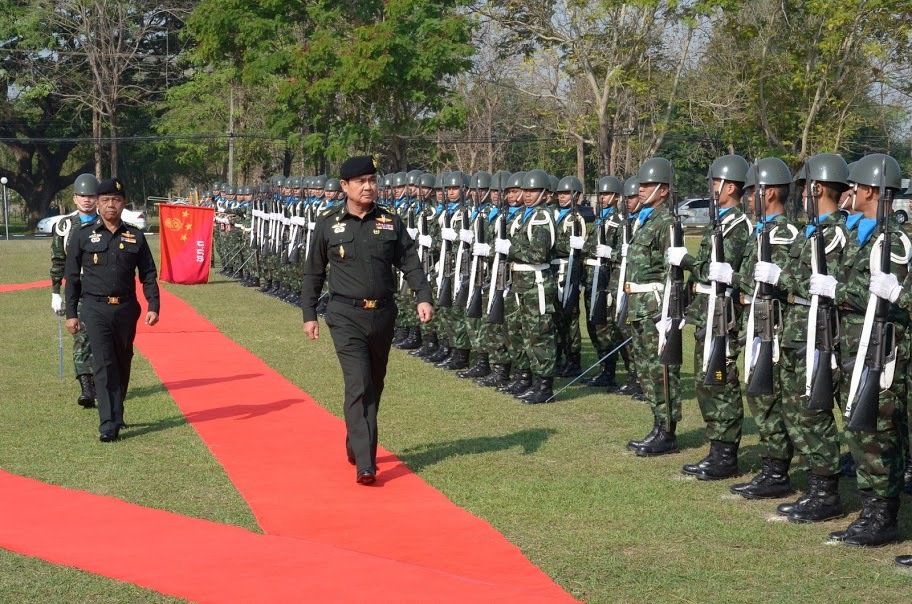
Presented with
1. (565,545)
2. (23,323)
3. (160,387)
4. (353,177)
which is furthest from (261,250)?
(565,545)

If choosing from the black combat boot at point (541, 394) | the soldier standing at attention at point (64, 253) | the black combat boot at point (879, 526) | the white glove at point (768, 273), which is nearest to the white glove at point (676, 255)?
the white glove at point (768, 273)

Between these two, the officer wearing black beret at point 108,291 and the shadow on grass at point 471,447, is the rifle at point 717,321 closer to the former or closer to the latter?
the shadow on grass at point 471,447

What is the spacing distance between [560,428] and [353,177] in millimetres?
2969

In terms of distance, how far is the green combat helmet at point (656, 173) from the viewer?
8.87 meters

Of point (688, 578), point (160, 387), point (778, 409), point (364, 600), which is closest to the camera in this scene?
point (364, 600)

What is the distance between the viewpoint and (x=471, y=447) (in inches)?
359

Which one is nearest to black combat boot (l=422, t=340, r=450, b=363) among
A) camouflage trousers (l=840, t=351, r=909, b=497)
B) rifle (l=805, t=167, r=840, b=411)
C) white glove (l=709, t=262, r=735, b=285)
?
white glove (l=709, t=262, r=735, b=285)

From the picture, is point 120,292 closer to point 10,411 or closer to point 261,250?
point 10,411

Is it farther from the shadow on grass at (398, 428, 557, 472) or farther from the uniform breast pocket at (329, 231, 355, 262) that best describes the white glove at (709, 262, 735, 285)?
the uniform breast pocket at (329, 231, 355, 262)

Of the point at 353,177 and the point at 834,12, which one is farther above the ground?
the point at 834,12

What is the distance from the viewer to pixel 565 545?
6465 mm

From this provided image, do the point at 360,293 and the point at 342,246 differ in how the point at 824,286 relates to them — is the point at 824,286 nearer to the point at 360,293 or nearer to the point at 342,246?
the point at 360,293

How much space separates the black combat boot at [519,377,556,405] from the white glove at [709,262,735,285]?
3642 millimetres

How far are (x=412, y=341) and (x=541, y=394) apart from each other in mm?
4206
